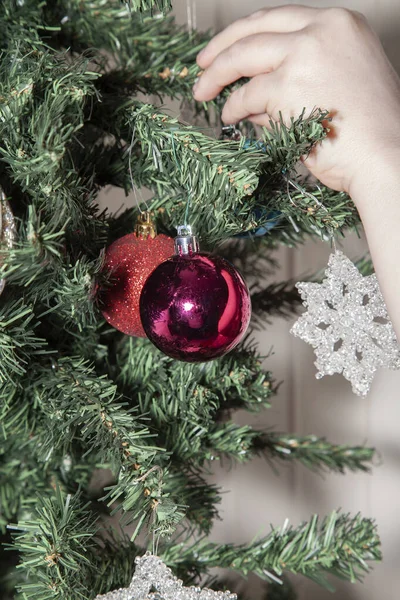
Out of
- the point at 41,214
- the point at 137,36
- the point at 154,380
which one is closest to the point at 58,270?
the point at 41,214

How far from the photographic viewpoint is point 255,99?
48 centimetres

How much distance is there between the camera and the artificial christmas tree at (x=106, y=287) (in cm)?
37

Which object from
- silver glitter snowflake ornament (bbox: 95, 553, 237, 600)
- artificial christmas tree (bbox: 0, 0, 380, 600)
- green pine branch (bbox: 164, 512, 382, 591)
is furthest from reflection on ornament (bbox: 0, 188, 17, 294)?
green pine branch (bbox: 164, 512, 382, 591)

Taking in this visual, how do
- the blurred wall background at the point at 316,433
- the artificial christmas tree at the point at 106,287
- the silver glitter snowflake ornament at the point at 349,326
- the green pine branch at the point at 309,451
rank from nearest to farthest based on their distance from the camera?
the artificial christmas tree at the point at 106,287, the silver glitter snowflake ornament at the point at 349,326, the green pine branch at the point at 309,451, the blurred wall background at the point at 316,433

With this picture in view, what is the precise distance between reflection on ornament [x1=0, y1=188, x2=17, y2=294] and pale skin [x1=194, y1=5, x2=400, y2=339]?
0.22 meters

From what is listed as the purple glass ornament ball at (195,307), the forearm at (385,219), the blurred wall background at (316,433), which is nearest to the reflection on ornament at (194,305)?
the purple glass ornament ball at (195,307)

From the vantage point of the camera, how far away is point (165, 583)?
404 millimetres

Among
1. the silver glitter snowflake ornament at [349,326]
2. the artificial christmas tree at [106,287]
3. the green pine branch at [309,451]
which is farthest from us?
the green pine branch at [309,451]

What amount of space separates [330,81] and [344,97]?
2cm

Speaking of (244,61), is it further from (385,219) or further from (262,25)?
(385,219)

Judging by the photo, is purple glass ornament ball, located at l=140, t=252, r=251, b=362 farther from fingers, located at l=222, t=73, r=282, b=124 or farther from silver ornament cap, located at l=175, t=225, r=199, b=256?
fingers, located at l=222, t=73, r=282, b=124

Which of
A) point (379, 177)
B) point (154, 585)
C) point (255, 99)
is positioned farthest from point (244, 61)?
point (154, 585)

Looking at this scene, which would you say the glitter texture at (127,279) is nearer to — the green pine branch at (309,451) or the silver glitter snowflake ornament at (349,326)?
the silver glitter snowflake ornament at (349,326)

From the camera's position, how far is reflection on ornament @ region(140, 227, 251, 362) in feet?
1.26
